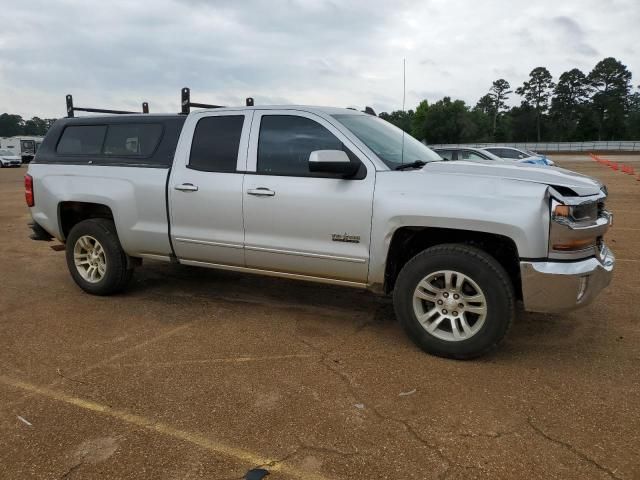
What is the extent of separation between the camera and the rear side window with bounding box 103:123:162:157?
5.35 metres

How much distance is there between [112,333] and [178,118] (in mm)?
2107

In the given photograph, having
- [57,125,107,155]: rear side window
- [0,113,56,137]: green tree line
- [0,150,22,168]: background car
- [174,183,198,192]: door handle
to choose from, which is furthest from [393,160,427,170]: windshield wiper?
[0,113,56,137]: green tree line

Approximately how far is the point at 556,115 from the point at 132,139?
110 m

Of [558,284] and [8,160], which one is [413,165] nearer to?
[558,284]

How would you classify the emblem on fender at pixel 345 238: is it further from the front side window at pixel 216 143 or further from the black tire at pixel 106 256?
the black tire at pixel 106 256

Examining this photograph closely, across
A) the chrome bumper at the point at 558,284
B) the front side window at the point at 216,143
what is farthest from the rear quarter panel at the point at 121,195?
the chrome bumper at the point at 558,284

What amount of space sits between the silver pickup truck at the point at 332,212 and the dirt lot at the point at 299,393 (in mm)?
487

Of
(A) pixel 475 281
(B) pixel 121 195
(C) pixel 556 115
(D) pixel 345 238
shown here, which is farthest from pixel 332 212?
(C) pixel 556 115

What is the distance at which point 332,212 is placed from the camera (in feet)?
14.3

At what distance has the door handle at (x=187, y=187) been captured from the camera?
4957mm

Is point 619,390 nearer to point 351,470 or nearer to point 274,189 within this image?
point 351,470

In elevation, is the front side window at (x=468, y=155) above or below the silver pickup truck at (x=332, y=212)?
above

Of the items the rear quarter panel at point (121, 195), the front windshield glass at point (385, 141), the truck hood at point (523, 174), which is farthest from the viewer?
Result: the rear quarter panel at point (121, 195)

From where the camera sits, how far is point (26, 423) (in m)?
3.22
